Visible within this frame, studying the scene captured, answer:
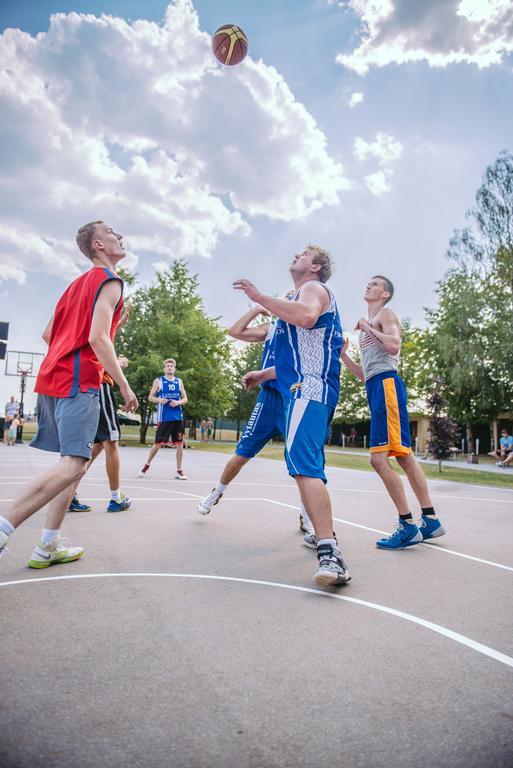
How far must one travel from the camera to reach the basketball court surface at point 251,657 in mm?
1527

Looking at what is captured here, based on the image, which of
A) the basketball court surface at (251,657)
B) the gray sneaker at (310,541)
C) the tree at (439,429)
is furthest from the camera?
the tree at (439,429)

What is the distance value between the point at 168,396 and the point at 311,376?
6.86 metres

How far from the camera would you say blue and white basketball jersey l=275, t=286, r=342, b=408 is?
11.7 ft

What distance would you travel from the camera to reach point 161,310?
3331cm

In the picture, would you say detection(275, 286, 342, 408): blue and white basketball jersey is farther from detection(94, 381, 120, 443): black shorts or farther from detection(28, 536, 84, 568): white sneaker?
detection(94, 381, 120, 443): black shorts

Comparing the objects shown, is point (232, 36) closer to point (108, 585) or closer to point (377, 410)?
point (377, 410)

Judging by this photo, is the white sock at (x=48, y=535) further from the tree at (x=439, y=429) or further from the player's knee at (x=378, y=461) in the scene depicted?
the tree at (x=439, y=429)

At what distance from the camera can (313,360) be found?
143 inches

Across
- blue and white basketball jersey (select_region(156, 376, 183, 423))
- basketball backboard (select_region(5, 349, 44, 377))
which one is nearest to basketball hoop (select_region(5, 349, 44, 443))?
basketball backboard (select_region(5, 349, 44, 377))

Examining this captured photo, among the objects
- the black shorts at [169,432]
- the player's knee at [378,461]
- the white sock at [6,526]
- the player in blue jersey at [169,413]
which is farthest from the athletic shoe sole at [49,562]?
the black shorts at [169,432]

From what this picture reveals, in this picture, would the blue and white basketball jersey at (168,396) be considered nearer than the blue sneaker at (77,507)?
No

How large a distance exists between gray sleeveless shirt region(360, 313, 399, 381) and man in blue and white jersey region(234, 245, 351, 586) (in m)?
1.22

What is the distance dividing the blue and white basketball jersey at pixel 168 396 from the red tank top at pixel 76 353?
658cm

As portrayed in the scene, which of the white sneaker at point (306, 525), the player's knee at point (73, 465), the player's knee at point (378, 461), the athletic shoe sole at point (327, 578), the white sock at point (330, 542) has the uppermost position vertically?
the player's knee at point (378, 461)
